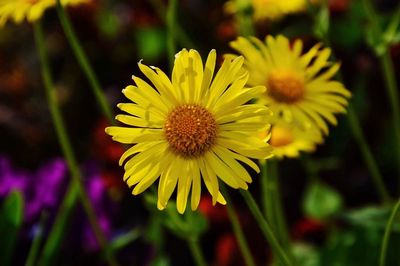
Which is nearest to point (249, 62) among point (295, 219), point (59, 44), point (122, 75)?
point (295, 219)

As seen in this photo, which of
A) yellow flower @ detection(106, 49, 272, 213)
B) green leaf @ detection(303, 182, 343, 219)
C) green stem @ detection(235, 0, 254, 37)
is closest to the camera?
yellow flower @ detection(106, 49, 272, 213)

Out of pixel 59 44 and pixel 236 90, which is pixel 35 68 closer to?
pixel 59 44

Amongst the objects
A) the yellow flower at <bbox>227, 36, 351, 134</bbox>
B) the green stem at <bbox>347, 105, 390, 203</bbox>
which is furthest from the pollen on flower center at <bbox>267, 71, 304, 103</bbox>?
the green stem at <bbox>347, 105, 390, 203</bbox>

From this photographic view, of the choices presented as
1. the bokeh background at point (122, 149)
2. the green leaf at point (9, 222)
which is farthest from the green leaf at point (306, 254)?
the green leaf at point (9, 222)

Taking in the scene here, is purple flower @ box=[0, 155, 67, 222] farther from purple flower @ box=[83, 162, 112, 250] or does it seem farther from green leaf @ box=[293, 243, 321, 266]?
green leaf @ box=[293, 243, 321, 266]

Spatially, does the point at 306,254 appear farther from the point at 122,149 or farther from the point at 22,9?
the point at 22,9

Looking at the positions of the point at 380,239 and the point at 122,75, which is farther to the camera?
the point at 122,75

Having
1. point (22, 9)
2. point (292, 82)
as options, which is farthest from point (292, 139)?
point (22, 9)
